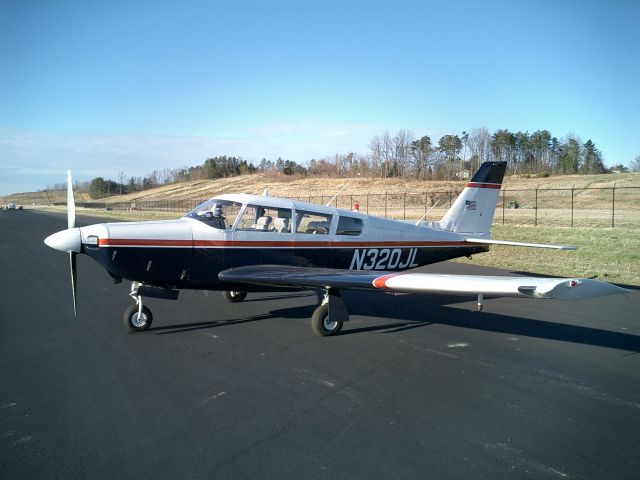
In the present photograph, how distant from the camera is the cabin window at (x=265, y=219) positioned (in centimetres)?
739

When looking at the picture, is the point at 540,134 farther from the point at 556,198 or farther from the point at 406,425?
the point at 406,425

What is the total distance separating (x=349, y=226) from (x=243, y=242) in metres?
2.14

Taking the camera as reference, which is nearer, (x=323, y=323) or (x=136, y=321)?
(x=323, y=323)

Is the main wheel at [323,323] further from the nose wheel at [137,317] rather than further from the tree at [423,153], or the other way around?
the tree at [423,153]

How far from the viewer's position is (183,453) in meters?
3.52

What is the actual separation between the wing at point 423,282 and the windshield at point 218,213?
80 cm

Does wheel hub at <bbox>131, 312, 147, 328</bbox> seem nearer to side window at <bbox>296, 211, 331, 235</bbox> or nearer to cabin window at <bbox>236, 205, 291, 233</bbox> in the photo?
cabin window at <bbox>236, 205, 291, 233</bbox>

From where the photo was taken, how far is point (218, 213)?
728 cm

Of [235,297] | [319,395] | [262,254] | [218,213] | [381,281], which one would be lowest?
[319,395]

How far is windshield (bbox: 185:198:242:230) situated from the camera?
7199 mm

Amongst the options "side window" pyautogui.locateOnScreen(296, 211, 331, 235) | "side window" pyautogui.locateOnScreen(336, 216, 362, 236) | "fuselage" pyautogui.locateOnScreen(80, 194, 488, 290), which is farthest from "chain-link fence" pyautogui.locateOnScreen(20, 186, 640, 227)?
"side window" pyautogui.locateOnScreen(296, 211, 331, 235)

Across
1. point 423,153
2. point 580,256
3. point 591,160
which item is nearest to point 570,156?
point 591,160

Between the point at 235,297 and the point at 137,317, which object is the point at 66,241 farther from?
the point at 235,297

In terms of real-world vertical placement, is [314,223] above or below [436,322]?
above
